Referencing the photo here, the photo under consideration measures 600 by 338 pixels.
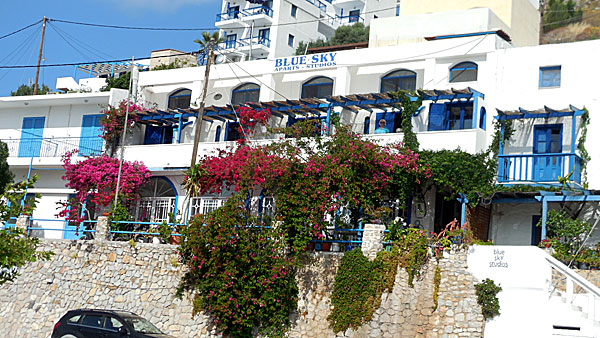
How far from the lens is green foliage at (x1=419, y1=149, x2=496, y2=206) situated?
2294 centimetres

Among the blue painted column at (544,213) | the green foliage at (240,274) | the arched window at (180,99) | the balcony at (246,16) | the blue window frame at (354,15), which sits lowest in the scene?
the green foliage at (240,274)

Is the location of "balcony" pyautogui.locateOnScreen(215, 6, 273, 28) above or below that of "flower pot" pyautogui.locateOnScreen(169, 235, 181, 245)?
above

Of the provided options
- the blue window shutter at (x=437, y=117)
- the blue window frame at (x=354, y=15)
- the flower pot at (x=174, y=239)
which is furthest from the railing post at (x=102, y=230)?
the blue window frame at (x=354, y=15)

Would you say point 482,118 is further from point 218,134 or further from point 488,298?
point 218,134

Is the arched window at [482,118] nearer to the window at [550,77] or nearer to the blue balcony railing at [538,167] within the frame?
the blue balcony railing at [538,167]

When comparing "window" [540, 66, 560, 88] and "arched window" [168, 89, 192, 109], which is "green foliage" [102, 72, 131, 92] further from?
"window" [540, 66, 560, 88]

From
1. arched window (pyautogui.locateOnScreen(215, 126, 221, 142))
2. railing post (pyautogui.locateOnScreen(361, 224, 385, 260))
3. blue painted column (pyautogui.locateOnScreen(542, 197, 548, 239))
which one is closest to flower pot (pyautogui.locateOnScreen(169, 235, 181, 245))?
railing post (pyautogui.locateOnScreen(361, 224, 385, 260))

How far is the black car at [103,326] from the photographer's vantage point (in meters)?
18.9

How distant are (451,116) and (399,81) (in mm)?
3115

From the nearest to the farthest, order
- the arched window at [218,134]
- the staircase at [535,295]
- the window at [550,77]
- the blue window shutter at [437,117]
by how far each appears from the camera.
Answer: the staircase at [535,295] < the window at [550,77] < the blue window shutter at [437,117] < the arched window at [218,134]

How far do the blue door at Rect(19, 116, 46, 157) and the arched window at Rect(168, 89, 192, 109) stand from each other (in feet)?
21.4

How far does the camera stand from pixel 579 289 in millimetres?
17672

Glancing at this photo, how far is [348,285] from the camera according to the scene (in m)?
20.8

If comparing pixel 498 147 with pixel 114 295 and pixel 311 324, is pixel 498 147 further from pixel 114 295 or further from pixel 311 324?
pixel 114 295
